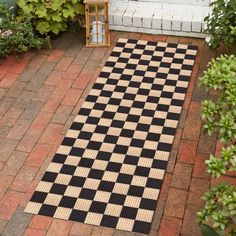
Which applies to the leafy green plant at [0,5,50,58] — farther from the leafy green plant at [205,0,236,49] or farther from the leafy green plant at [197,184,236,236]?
the leafy green plant at [197,184,236,236]

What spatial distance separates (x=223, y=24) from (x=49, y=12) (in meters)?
2.32

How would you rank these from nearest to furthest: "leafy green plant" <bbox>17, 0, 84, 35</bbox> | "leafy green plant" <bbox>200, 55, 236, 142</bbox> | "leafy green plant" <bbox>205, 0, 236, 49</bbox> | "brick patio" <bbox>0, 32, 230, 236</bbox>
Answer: "leafy green plant" <bbox>200, 55, 236, 142</bbox>
"brick patio" <bbox>0, 32, 230, 236</bbox>
"leafy green plant" <bbox>205, 0, 236, 49</bbox>
"leafy green plant" <bbox>17, 0, 84, 35</bbox>

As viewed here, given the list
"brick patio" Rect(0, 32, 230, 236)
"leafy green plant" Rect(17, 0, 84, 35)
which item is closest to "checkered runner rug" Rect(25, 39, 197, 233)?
"brick patio" Rect(0, 32, 230, 236)

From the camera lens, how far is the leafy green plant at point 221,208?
8.62 ft

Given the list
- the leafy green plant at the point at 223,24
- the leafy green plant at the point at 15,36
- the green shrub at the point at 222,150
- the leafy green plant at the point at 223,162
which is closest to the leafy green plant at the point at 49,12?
the leafy green plant at the point at 15,36

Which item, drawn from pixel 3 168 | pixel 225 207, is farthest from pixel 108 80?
pixel 225 207

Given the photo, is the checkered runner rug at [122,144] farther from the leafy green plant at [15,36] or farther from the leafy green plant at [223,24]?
the leafy green plant at [15,36]

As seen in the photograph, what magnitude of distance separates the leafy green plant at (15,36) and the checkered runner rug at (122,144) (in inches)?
41.1

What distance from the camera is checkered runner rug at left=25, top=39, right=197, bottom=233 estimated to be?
4.00 m

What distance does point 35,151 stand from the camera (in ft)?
15.1

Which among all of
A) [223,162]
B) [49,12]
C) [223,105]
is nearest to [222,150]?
[223,162]

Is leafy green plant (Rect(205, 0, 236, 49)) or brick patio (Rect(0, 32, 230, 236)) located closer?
brick patio (Rect(0, 32, 230, 236))

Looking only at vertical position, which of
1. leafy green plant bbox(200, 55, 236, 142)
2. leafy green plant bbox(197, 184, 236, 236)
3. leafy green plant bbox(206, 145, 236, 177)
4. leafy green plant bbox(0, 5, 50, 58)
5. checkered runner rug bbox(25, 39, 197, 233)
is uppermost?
leafy green plant bbox(200, 55, 236, 142)

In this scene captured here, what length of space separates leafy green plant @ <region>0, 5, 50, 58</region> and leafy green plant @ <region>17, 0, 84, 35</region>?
0.45 feet
